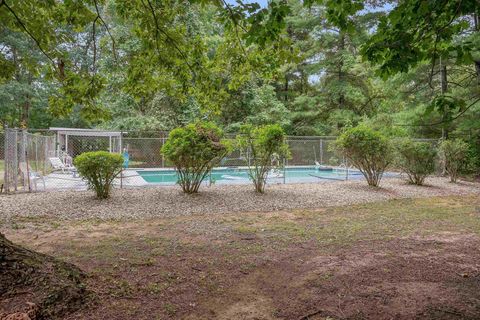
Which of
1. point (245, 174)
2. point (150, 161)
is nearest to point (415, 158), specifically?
point (245, 174)

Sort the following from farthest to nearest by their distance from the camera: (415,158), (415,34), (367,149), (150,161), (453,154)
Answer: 1. (150,161)
2. (453,154)
3. (415,158)
4. (367,149)
5. (415,34)

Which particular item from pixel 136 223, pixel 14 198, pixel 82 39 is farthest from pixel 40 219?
pixel 82 39

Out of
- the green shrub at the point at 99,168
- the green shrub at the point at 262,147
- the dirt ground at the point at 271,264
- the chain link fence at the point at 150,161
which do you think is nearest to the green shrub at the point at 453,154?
the chain link fence at the point at 150,161

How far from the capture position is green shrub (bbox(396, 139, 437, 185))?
1013 centimetres

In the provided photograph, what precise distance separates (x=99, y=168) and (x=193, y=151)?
6.67 feet

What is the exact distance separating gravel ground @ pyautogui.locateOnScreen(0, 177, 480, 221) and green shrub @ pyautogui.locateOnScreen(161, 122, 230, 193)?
457mm

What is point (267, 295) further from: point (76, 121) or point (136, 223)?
point (76, 121)

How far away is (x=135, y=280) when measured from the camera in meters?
3.05

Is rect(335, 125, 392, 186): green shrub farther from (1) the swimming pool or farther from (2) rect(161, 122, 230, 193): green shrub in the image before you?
(2) rect(161, 122, 230, 193): green shrub

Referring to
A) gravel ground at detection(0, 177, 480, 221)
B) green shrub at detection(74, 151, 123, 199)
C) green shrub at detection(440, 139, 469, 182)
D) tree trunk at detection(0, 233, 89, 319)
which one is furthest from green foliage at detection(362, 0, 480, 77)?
green shrub at detection(440, 139, 469, 182)

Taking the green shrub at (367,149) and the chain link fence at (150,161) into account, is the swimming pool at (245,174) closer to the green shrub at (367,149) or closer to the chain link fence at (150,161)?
the chain link fence at (150,161)

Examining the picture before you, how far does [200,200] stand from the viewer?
7.51 meters

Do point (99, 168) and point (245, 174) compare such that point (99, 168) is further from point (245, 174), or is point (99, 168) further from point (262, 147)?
point (245, 174)

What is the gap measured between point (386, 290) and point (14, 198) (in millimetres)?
7570
